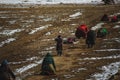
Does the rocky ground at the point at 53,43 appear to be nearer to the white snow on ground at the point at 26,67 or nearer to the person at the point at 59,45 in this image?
the white snow on ground at the point at 26,67

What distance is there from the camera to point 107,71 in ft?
80.6

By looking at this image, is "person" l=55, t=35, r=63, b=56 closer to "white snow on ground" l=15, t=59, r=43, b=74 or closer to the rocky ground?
the rocky ground

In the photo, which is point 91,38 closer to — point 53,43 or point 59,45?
point 59,45

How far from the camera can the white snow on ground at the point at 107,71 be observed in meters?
23.2

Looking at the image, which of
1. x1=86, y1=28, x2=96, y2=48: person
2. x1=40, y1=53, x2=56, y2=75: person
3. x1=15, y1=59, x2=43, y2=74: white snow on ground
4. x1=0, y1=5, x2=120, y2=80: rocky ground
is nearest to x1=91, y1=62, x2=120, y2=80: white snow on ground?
x1=0, y1=5, x2=120, y2=80: rocky ground

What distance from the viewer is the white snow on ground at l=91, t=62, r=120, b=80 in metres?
23.2

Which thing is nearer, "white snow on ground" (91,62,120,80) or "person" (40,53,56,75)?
"white snow on ground" (91,62,120,80)

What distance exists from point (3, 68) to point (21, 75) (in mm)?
3509

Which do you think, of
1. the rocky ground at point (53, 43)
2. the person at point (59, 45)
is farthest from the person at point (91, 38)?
the person at point (59, 45)

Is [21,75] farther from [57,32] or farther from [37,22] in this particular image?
[37,22]

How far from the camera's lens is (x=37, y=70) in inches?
1013

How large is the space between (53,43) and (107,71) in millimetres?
11765

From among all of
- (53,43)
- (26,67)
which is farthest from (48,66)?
(53,43)

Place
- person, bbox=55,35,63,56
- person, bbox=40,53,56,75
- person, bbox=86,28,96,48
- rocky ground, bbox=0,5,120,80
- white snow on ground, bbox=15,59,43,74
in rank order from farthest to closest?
person, bbox=86,28,96,48, person, bbox=55,35,63,56, white snow on ground, bbox=15,59,43,74, rocky ground, bbox=0,5,120,80, person, bbox=40,53,56,75
